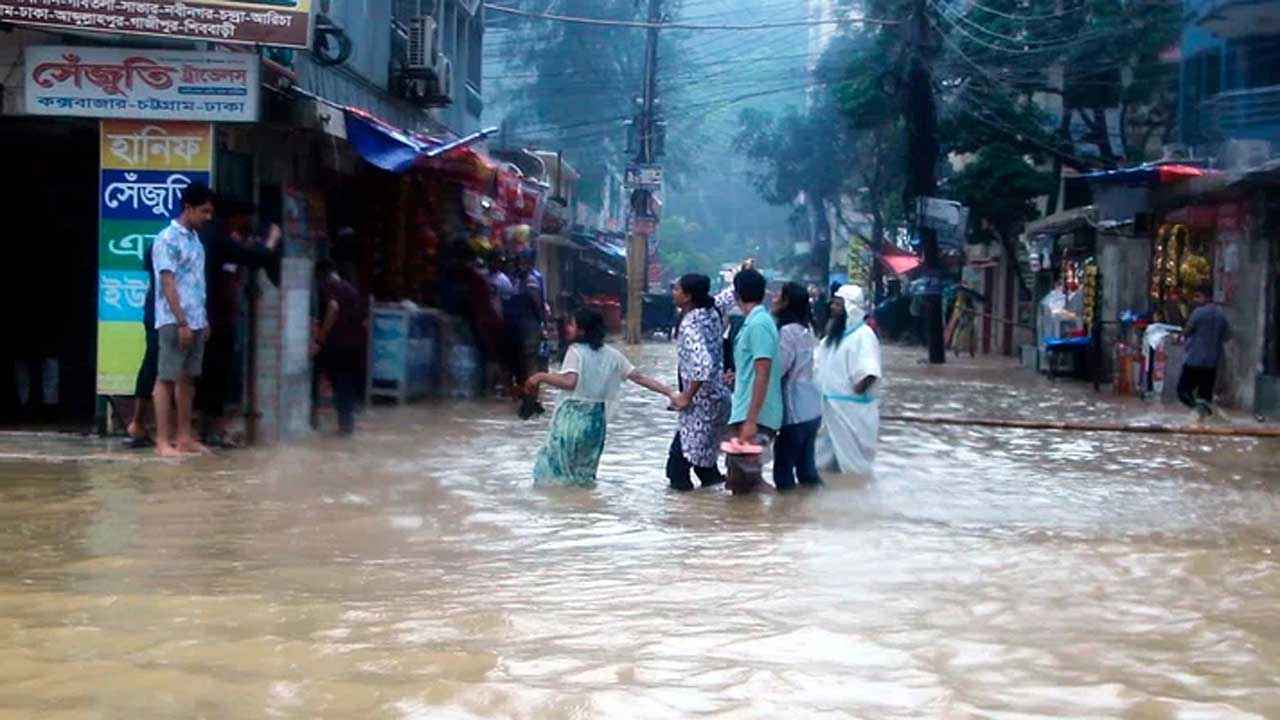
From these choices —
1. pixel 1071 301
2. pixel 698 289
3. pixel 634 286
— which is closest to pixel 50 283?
pixel 698 289

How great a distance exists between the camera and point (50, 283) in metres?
14.2

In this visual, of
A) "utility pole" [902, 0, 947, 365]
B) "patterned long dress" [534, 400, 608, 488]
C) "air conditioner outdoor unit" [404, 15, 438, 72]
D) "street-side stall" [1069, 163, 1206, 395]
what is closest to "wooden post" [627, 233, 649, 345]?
"utility pole" [902, 0, 947, 365]

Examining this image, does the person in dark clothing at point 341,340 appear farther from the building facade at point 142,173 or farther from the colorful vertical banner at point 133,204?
the colorful vertical banner at point 133,204

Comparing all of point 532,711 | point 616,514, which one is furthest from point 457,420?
point 532,711

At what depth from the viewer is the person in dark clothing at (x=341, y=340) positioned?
515 inches

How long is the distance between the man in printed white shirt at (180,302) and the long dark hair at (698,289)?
3183 millimetres

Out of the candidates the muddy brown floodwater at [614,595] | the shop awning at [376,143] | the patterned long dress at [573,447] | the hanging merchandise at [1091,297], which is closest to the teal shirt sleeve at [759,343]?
the muddy brown floodwater at [614,595]

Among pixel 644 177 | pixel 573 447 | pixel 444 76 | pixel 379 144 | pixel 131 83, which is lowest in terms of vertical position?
pixel 573 447

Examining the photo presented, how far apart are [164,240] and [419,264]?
700 cm

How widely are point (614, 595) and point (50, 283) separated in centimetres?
897

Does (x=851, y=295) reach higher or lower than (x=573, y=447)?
higher

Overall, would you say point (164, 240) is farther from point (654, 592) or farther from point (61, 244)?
point (654, 592)

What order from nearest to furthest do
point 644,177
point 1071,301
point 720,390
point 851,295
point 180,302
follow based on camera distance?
point 720,390 < point 180,302 < point 851,295 < point 1071,301 < point 644,177

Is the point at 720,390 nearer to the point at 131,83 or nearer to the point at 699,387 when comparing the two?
the point at 699,387
